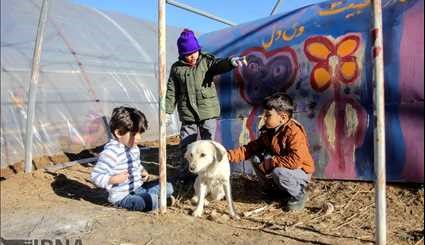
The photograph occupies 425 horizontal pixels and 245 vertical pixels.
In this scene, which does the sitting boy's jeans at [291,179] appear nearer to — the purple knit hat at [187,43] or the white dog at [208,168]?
the white dog at [208,168]

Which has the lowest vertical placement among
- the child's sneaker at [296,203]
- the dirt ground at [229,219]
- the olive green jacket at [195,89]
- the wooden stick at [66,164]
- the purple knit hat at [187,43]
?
the dirt ground at [229,219]

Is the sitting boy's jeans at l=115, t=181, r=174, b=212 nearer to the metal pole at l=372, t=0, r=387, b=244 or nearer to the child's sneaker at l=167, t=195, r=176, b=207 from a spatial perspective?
the child's sneaker at l=167, t=195, r=176, b=207

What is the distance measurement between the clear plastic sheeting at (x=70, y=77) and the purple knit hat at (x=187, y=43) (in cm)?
338

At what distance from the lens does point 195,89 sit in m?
5.21

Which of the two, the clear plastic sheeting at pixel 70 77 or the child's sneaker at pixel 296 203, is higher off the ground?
the clear plastic sheeting at pixel 70 77

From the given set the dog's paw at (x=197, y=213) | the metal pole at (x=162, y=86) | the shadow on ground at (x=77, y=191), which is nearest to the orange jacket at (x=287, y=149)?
the dog's paw at (x=197, y=213)

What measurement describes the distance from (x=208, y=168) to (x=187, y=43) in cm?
140

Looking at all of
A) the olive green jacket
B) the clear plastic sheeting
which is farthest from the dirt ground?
the clear plastic sheeting

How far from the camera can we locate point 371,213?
418cm

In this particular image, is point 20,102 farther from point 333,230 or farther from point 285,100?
point 333,230

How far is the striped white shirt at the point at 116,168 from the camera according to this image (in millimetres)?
4531

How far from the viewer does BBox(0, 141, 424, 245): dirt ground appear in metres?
3.63

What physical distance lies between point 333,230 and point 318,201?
0.90 meters

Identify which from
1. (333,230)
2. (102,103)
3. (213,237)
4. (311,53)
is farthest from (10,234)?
(102,103)
